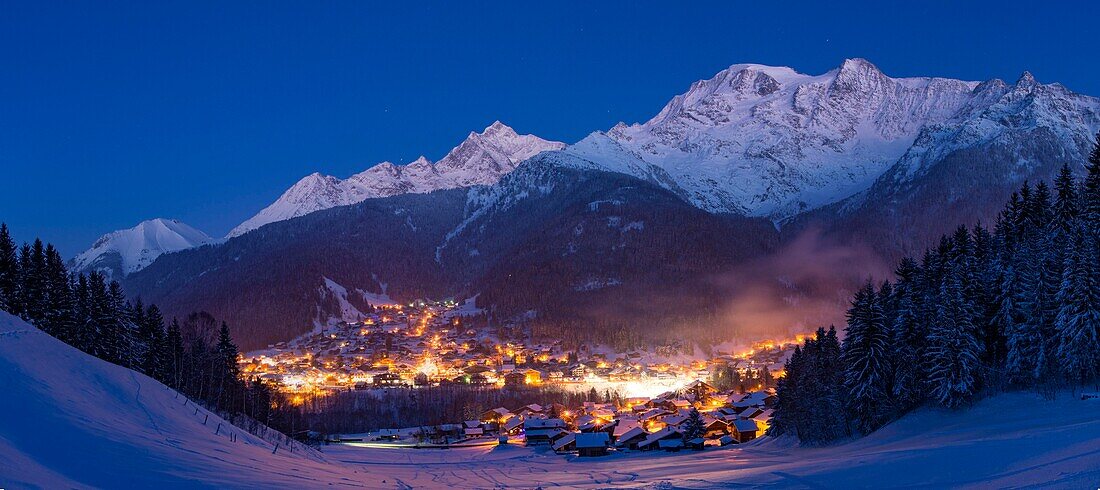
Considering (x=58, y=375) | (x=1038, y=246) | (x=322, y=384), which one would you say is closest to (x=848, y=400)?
(x=1038, y=246)

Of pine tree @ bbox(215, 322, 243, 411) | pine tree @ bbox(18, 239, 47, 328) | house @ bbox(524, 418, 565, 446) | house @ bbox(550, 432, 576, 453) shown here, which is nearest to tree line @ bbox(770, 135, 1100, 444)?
house @ bbox(550, 432, 576, 453)

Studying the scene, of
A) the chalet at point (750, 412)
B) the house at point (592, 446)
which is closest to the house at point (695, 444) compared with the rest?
the house at point (592, 446)

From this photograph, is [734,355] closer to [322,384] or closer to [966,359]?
[322,384]

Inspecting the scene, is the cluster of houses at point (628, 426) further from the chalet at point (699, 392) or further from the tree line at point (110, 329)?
the tree line at point (110, 329)

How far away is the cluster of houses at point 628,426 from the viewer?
7000cm

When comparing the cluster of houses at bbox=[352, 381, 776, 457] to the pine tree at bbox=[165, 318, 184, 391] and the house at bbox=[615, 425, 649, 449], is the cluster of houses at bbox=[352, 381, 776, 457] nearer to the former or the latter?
the house at bbox=[615, 425, 649, 449]

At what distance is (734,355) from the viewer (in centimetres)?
18062

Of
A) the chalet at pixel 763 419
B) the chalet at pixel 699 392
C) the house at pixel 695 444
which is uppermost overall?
the chalet at pixel 699 392

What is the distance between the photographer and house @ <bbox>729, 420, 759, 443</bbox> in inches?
2879

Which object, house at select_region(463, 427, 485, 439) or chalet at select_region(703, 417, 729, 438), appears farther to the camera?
house at select_region(463, 427, 485, 439)

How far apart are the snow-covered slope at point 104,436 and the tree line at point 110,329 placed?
1174 inches

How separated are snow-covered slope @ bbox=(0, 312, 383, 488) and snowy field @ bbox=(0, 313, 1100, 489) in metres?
0.06

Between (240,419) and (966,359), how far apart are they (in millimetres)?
54122

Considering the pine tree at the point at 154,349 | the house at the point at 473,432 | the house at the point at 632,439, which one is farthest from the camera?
the house at the point at 473,432
